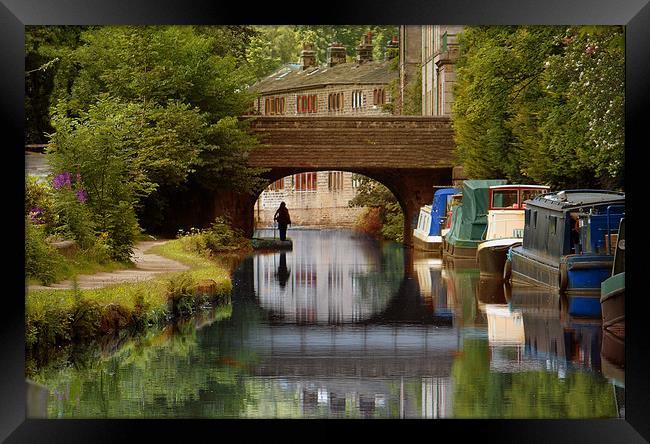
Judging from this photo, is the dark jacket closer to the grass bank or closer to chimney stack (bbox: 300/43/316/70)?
chimney stack (bbox: 300/43/316/70)

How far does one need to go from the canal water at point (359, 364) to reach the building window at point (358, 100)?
28.0 meters

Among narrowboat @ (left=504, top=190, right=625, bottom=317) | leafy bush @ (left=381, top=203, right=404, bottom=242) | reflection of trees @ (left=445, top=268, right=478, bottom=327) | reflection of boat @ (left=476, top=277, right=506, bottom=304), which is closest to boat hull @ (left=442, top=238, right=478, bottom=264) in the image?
reflection of trees @ (left=445, top=268, right=478, bottom=327)

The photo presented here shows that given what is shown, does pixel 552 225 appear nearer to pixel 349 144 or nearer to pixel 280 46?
pixel 349 144

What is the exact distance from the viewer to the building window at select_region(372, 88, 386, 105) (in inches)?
2035

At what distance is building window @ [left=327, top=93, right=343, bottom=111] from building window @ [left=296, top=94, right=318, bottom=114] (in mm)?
657

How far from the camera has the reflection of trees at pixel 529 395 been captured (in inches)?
442

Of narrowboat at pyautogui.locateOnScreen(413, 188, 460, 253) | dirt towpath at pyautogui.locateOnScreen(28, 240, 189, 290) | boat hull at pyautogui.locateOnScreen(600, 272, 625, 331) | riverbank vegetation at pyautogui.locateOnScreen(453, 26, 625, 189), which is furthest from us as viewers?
narrowboat at pyautogui.locateOnScreen(413, 188, 460, 253)

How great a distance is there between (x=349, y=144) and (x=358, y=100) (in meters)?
13.1

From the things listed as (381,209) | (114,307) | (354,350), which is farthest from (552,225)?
(381,209)

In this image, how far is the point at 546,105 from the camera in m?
26.0

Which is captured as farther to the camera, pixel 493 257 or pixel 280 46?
pixel 280 46

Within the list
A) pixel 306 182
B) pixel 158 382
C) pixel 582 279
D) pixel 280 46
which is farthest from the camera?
pixel 306 182

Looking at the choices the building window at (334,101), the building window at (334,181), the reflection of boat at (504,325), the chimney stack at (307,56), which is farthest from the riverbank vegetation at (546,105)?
the building window at (334,181)
